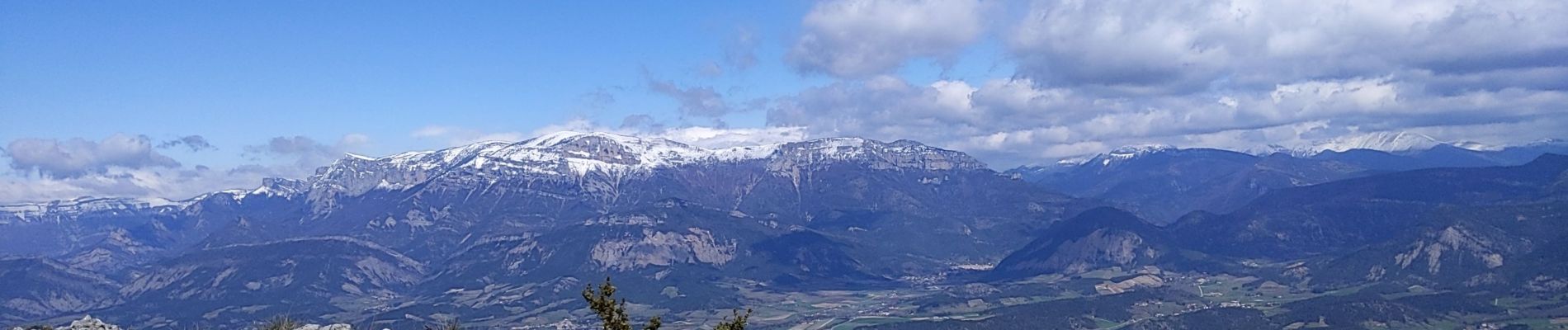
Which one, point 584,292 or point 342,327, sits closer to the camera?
point 584,292

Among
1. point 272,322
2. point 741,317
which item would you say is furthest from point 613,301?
point 272,322

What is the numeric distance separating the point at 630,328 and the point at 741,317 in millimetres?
4186

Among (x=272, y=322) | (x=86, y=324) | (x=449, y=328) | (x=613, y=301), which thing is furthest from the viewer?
(x=86, y=324)

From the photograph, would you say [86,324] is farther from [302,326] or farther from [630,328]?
[630,328]

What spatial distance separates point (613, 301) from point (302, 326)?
47.0 m

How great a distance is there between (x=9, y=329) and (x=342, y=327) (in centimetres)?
2164

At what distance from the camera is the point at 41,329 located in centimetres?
6969

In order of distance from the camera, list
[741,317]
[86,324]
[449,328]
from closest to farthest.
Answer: [741,317], [449,328], [86,324]

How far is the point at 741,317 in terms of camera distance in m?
43.7

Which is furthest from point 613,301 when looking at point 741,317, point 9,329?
point 9,329

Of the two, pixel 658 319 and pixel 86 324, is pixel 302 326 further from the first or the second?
pixel 658 319

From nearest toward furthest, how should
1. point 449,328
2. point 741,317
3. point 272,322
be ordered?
point 741,317 → point 449,328 → point 272,322

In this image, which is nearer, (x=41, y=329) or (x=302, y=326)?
(x=41, y=329)

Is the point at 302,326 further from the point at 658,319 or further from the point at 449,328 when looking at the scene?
the point at 658,319
